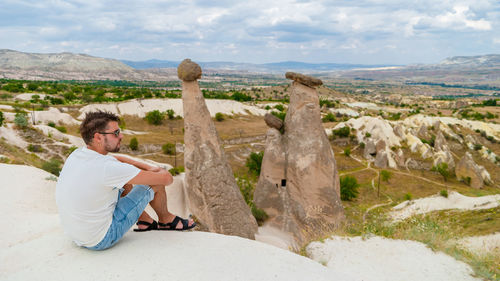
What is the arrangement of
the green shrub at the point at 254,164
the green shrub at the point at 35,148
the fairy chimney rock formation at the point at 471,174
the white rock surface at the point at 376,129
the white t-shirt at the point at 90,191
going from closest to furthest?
the white t-shirt at the point at 90,191 → the green shrub at the point at 35,148 → the green shrub at the point at 254,164 → the fairy chimney rock formation at the point at 471,174 → the white rock surface at the point at 376,129

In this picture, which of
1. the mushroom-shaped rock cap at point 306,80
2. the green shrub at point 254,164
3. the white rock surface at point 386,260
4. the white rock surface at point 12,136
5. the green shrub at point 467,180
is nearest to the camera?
the white rock surface at point 386,260

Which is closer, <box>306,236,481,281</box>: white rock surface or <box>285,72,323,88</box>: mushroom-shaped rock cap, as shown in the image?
<box>306,236,481,281</box>: white rock surface

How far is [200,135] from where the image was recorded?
10.4 meters

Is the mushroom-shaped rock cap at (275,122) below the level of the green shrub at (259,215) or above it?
above

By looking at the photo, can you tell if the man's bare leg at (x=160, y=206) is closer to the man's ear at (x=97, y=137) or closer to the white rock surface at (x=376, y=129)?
the man's ear at (x=97, y=137)

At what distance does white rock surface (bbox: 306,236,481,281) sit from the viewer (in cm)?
467

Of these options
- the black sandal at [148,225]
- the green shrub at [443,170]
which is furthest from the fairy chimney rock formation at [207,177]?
the green shrub at [443,170]

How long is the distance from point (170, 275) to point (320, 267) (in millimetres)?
1945

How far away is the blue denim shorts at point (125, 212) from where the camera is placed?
12.4ft

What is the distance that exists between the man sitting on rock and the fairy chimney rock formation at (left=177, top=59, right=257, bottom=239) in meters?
6.05

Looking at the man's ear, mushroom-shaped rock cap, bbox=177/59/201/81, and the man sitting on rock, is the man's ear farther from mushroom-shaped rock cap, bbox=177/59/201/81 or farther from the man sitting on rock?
mushroom-shaped rock cap, bbox=177/59/201/81

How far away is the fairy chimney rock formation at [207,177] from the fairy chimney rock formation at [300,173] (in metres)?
2.23

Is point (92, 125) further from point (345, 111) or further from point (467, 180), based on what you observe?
point (345, 111)

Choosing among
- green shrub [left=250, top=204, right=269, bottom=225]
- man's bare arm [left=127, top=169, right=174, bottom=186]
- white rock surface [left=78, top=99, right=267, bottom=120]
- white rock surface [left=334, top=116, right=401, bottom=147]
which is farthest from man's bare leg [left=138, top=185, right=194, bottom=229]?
white rock surface [left=78, top=99, right=267, bottom=120]
